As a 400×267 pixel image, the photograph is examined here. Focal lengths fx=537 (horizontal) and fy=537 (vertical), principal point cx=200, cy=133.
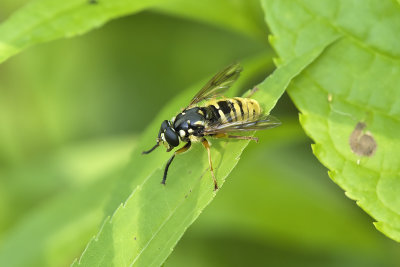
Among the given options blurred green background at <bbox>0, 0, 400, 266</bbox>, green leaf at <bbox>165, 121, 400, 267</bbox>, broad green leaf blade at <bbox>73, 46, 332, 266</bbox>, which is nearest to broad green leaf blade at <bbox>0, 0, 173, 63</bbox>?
blurred green background at <bbox>0, 0, 400, 266</bbox>

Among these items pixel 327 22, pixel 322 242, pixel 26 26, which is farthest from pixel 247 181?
pixel 26 26

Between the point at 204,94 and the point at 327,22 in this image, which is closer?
the point at 327,22

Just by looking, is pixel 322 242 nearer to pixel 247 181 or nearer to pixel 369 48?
pixel 247 181

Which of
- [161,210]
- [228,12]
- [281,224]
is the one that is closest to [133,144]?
[281,224]

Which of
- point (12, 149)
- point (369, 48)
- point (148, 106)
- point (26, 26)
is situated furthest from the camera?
point (148, 106)

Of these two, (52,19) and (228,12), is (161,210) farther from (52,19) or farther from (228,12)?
(228,12)

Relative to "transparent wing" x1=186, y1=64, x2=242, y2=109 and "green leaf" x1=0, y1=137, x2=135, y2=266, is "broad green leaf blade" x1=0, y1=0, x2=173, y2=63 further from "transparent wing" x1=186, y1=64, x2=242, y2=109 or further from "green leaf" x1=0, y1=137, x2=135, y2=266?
"green leaf" x1=0, y1=137, x2=135, y2=266

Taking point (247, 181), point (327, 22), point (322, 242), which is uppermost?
point (327, 22)
